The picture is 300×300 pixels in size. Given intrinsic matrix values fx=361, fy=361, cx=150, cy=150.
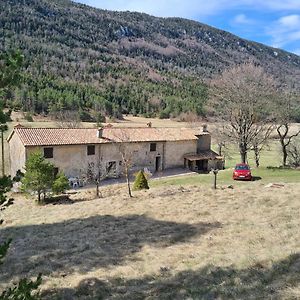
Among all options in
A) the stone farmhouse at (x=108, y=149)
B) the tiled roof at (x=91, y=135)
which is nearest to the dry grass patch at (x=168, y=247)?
the stone farmhouse at (x=108, y=149)

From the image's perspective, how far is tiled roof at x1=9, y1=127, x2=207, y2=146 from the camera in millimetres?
32588

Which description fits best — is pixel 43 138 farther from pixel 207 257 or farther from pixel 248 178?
pixel 207 257

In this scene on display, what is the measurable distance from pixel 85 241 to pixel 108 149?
73.8 feet

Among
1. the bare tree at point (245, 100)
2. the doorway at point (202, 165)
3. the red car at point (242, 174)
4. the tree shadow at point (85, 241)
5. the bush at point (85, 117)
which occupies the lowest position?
the doorway at point (202, 165)

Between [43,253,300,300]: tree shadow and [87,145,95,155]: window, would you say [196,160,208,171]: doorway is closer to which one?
[87,145,95,155]: window

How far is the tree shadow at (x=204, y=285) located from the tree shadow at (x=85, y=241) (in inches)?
52.8

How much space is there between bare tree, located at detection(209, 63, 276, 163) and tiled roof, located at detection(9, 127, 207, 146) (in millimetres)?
9053

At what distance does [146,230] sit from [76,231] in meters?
3.16

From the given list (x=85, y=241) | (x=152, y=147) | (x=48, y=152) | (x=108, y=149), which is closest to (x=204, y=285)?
(x=85, y=241)

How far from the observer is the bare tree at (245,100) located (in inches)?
1235

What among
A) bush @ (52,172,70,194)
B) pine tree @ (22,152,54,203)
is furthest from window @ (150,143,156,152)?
pine tree @ (22,152,54,203)

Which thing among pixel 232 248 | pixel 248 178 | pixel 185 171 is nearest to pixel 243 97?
pixel 248 178

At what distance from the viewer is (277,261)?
949cm

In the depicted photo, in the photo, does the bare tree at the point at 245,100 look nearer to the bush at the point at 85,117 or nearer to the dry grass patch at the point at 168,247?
the dry grass patch at the point at 168,247
